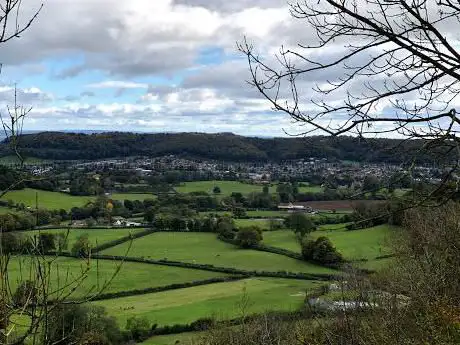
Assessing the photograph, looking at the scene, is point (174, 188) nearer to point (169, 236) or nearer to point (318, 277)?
point (169, 236)

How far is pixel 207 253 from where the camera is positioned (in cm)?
5025

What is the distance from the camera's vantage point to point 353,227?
385 cm

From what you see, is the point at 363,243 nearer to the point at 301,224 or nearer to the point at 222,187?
the point at 301,224

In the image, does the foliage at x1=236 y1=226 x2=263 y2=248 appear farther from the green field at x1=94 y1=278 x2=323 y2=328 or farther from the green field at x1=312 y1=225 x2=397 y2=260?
the green field at x1=94 y1=278 x2=323 y2=328

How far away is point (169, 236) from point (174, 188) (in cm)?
3186

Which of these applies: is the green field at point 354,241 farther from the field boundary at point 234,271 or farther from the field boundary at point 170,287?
the field boundary at point 170,287

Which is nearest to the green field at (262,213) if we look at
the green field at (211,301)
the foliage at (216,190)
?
the foliage at (216,190)

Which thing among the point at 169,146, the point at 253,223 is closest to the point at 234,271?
the point at 253,223

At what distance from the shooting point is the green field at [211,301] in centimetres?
3312

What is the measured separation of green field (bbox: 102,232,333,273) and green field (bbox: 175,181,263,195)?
27.3 m

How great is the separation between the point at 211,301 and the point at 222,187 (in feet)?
177

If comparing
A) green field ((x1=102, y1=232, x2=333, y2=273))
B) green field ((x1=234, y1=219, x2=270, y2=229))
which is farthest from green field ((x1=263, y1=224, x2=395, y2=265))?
green field ((x1=102, y1=232, x2=333, y2=273))

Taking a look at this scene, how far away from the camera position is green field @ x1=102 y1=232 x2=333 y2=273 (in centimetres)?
4534

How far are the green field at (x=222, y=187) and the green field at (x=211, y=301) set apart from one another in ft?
141
